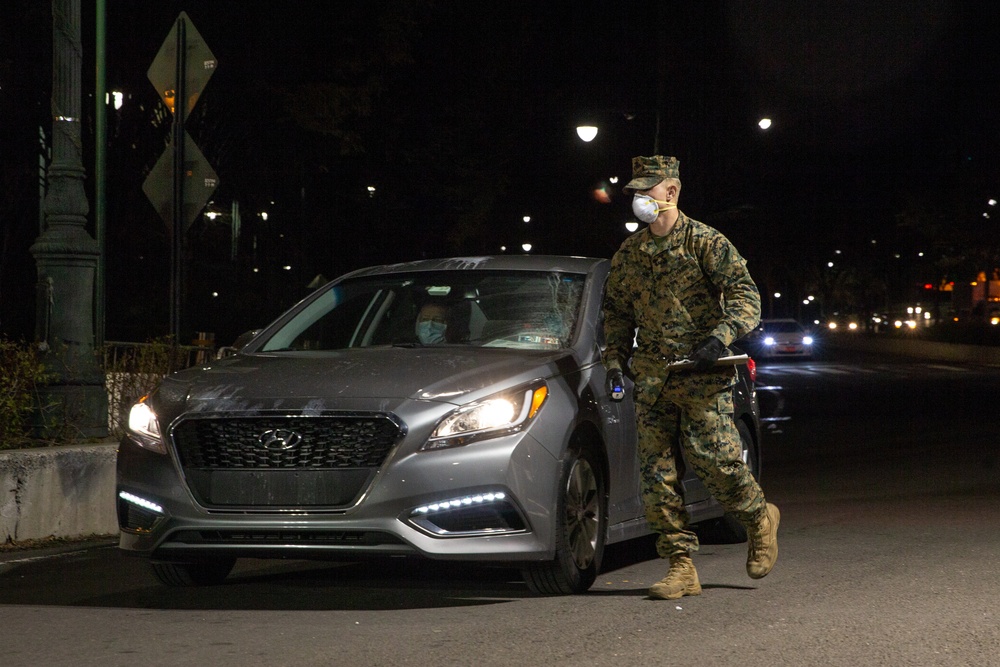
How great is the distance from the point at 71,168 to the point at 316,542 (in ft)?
17.8

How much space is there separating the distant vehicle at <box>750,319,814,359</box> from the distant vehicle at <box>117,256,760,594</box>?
43610 millimetres

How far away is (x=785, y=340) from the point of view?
50.5 m

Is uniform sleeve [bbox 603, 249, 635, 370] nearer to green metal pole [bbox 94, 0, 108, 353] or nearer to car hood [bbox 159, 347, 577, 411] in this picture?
car hood [bbox 159, 347, 577, 411]

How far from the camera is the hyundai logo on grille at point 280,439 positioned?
6.70 meters

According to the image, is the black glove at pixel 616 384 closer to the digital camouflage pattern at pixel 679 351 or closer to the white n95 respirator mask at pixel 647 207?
the digital camouflage pattern at pixel 679 351

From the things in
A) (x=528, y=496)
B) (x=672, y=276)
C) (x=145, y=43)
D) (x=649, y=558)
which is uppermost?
(x=145, y=43)

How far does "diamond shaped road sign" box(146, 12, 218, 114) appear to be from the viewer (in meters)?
12.1

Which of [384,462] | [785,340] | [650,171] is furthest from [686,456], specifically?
[785,340]

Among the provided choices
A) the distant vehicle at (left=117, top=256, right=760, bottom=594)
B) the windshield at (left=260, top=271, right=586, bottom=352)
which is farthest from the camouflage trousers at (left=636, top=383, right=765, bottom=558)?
the windshield at (left=260, top=271, right=586, bottom=352)

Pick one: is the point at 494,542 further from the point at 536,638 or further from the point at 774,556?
A: the point at 774,556

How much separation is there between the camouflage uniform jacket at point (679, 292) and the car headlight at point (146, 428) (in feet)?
6.96

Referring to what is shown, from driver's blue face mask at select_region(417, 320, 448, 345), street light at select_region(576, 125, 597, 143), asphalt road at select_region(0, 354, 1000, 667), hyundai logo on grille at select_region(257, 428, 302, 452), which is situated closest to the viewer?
asphalt road at select_region(0, 354, 1000, 667)

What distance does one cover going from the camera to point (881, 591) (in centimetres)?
719

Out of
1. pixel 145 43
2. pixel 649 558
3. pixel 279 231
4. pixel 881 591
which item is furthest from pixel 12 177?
A: pixel 881 591
